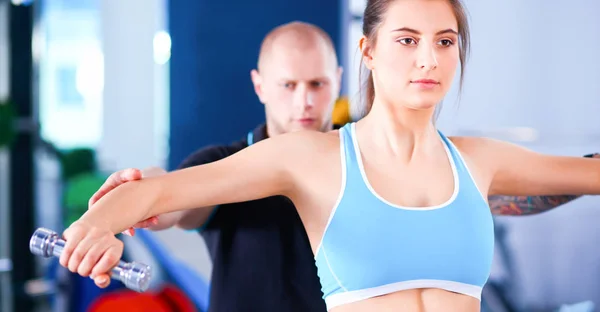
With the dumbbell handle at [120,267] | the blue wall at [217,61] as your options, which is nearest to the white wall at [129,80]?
the blue wall at [217,61]

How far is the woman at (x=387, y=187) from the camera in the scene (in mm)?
1052

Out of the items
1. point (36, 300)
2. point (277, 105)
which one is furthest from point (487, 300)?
point (36, 300)

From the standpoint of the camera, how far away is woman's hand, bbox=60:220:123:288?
85 cm

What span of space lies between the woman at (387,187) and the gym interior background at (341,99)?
0.21 metres

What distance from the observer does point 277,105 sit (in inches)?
57.9

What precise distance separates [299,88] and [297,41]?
11cm

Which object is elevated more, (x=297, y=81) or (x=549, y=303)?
(x=297, y=81)

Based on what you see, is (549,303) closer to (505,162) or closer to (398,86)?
(505,162)

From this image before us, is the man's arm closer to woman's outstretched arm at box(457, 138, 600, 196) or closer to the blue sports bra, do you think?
woman's outstretched arm at box(457, 138, 600, 196)

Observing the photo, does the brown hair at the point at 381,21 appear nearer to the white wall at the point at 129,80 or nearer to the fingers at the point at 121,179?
the fingers at the point at 121,179

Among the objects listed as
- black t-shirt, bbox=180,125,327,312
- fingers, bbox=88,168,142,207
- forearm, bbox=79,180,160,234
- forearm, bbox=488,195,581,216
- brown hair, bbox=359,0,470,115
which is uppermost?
brown hair, bbox=359,0,470,115

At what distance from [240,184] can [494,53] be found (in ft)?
6.13

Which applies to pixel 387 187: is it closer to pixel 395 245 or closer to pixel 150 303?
pixel 395 245

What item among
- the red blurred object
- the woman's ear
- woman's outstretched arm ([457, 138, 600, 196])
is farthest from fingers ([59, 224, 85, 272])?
the red blurred object
